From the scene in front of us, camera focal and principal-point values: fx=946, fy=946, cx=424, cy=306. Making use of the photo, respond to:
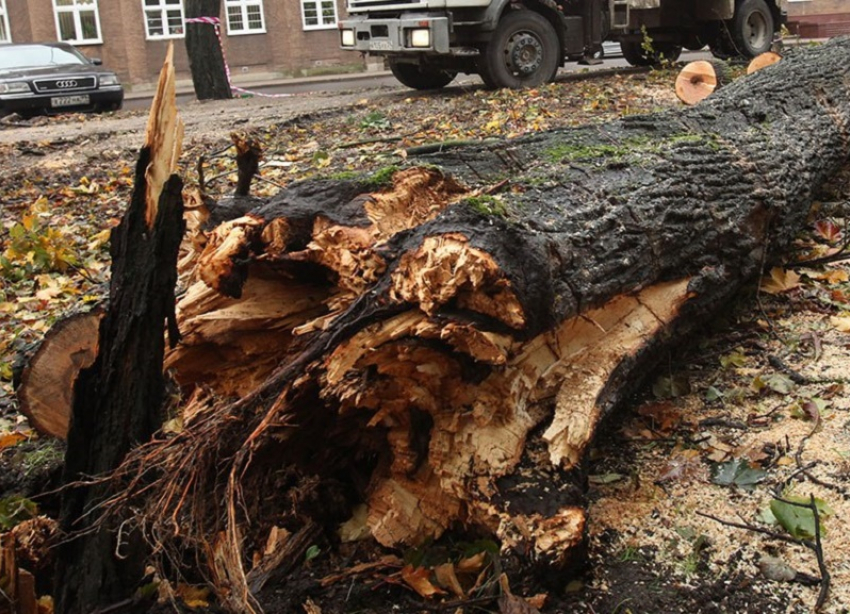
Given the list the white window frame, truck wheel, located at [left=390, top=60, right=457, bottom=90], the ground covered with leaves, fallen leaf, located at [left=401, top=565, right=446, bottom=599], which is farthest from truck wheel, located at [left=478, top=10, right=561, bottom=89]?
the white window frame

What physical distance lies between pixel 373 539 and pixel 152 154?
4.60ft

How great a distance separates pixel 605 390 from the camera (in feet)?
10.4

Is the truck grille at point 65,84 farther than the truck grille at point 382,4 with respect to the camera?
Yes

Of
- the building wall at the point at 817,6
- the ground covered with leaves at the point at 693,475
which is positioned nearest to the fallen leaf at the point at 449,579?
the ground covered with leaves at the point at 693,475

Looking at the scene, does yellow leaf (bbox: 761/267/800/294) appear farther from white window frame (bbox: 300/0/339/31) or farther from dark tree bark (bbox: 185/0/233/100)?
white window frame (bbox: 300/0/339/31)

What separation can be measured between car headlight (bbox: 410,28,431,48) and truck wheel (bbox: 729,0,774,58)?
4.69 m

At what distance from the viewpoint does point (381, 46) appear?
440 inches

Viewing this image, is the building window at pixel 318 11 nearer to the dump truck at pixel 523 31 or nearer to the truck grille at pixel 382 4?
the dump truck at pixel 523 31

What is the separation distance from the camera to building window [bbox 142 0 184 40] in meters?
28.8

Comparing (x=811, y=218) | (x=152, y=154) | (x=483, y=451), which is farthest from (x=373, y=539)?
(x=811, y=218)

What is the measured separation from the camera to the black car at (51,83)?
15.0 meters

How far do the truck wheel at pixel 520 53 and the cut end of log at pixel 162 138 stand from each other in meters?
8.74

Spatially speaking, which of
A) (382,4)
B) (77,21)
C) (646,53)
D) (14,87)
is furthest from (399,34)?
(77,21)

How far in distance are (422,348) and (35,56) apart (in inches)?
630
